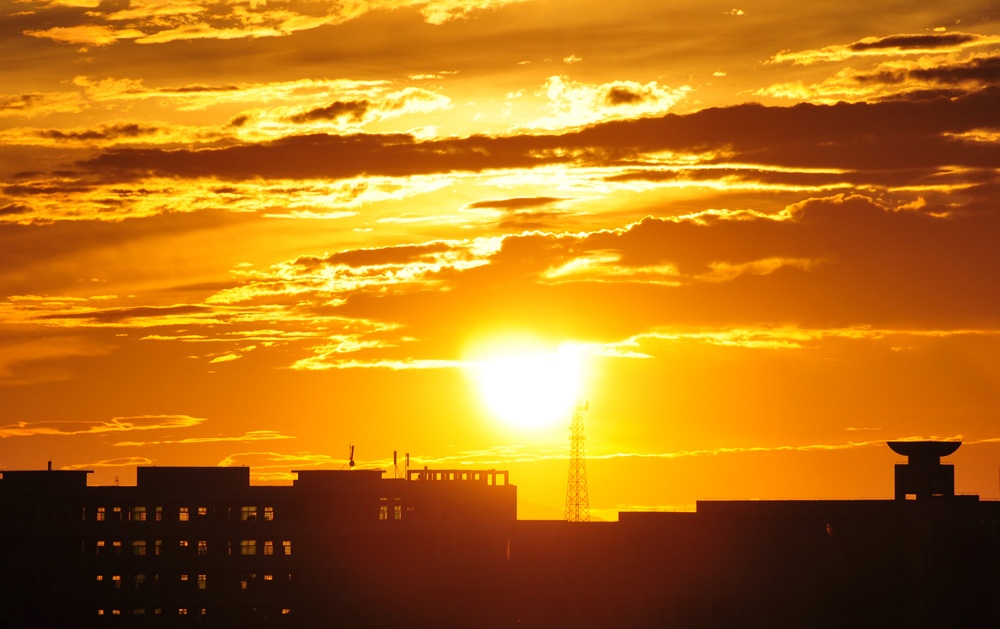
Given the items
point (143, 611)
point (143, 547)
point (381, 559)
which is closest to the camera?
point (143, 611)

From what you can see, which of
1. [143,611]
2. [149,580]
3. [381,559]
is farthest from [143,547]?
[381,559]

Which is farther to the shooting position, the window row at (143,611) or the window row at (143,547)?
the window row at (143,547)

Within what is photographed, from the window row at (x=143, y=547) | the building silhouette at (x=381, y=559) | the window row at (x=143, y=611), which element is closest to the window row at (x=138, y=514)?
the building silhouette at (x=381, y=559)

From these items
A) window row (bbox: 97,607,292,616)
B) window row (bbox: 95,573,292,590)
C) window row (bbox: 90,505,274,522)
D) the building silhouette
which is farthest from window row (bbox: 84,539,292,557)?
window row (bbox: 97,607,292,616)

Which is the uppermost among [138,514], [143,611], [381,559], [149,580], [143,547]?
[138,514]

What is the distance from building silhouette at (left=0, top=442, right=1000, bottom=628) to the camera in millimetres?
182500

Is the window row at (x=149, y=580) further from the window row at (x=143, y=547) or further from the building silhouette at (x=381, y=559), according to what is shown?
the window row at (x=143, y=547)

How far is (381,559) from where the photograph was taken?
193 m

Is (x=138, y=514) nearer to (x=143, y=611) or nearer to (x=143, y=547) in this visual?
(x=143, y=547)

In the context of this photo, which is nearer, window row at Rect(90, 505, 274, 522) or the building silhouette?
the building silhouette

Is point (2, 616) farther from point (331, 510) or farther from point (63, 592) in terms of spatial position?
point (331, 510)

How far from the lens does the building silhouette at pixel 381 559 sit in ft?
599

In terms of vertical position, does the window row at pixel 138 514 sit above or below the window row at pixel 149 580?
above

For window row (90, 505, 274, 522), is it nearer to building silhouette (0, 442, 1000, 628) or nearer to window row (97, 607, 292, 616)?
building silhouette (0, 442, 1000, 628)
